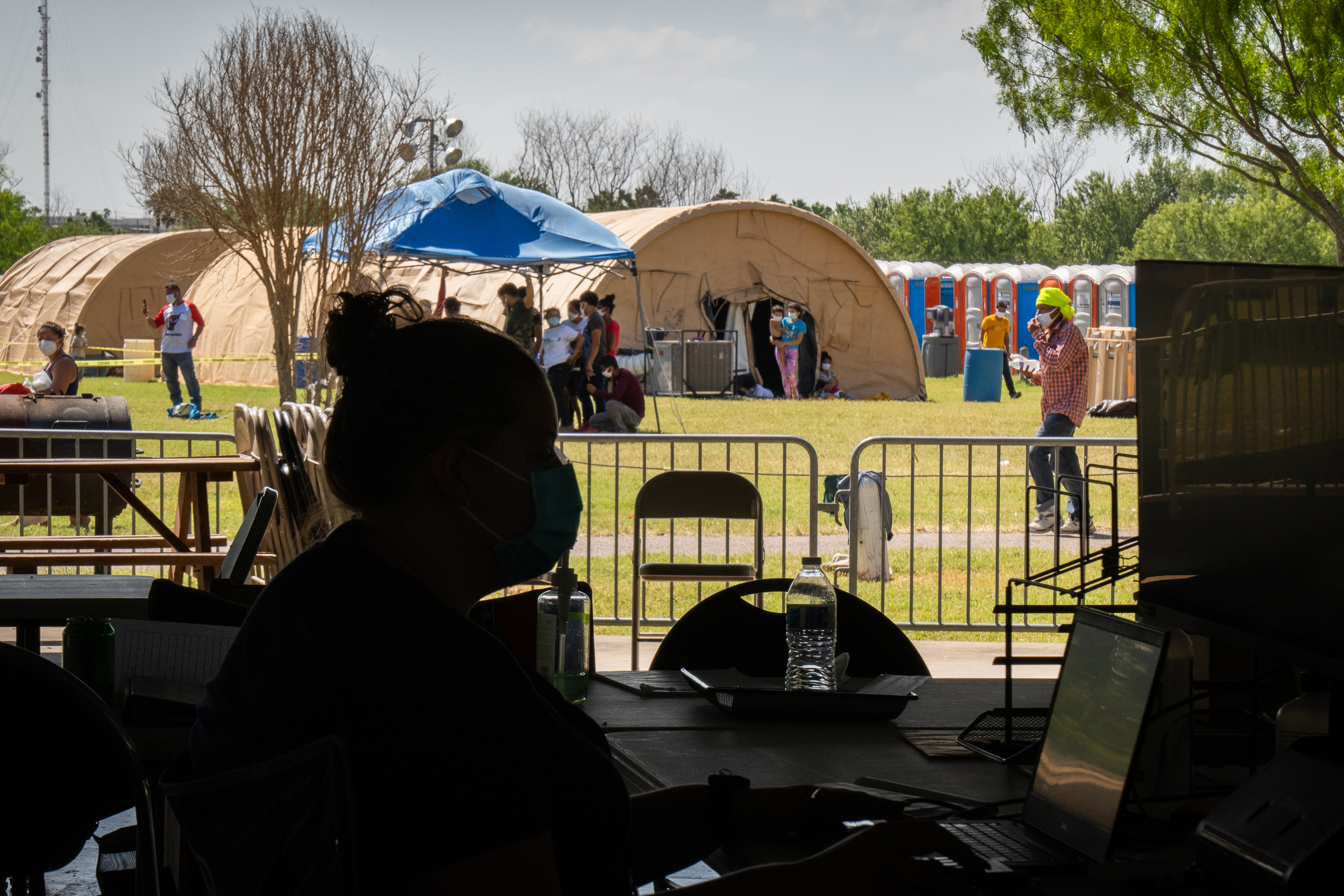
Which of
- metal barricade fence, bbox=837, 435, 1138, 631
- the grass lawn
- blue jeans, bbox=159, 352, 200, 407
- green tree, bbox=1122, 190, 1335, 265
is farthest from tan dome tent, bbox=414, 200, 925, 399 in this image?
green tree, bbox=1122, 190, 1335, 265

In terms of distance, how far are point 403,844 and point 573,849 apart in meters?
0.32

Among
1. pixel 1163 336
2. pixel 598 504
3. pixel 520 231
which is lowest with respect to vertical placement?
pixel 598 504

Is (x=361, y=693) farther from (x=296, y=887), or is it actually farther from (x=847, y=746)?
(x=847, y=746)

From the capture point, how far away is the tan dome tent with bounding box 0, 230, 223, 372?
31.4 meters

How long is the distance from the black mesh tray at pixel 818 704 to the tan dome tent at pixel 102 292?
98.2 feet

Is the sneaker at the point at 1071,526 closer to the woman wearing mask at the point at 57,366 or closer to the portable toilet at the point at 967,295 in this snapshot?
the woman wearing mask at the point at 57,366

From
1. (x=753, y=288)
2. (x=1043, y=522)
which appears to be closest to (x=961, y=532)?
(x=1043, y=522)

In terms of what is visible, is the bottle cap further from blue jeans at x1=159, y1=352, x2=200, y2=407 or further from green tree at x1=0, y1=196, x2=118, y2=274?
green tree at x1=0, y1=196, x2=118, y2=274

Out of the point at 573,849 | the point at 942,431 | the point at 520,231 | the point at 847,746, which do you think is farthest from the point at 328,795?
the point at 942,431

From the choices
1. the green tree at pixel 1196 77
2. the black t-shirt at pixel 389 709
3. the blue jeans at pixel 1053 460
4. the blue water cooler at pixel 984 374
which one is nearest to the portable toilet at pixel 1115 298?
the blue water cooler at pixel 984 374

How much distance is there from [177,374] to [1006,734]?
63.5ft

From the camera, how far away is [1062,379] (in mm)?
10430

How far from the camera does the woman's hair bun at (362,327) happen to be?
74.8 inches

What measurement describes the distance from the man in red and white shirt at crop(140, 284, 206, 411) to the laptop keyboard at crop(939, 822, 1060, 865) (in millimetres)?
18795
